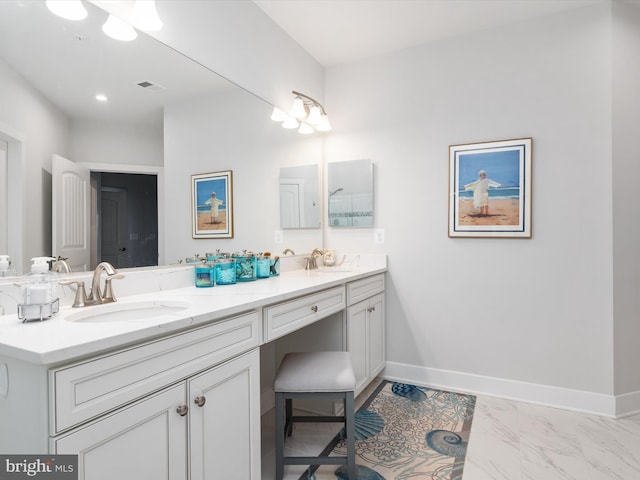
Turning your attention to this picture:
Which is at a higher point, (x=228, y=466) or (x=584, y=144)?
(x=584, y=144)

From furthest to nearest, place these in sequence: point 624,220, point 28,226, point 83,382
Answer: point 624,220, point 28,226, point 83,382

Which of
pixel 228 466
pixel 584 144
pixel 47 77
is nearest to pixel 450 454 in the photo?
pixel 228 466

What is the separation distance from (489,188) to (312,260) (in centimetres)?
132

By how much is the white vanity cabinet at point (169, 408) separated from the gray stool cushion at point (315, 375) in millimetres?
238

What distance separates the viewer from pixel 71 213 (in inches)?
54.3

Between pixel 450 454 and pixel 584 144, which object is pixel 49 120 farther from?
pixel 584 144

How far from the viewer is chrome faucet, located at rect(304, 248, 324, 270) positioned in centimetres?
279

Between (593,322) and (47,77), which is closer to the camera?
(47,77)

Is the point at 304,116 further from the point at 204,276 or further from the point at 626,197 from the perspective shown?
the point at 626,197

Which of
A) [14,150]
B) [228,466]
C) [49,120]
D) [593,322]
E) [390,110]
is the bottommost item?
[228,466]

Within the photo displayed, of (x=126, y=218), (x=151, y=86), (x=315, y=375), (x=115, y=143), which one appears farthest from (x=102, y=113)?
(x=315, y=375)

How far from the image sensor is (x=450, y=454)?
1.82 m

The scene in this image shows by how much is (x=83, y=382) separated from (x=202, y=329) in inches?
14.4

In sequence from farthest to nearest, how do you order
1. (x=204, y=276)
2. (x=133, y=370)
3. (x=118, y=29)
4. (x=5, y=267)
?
(x=204, y=276), (x=118, y=29), (x=5, y=267), (x=133, y=370)
